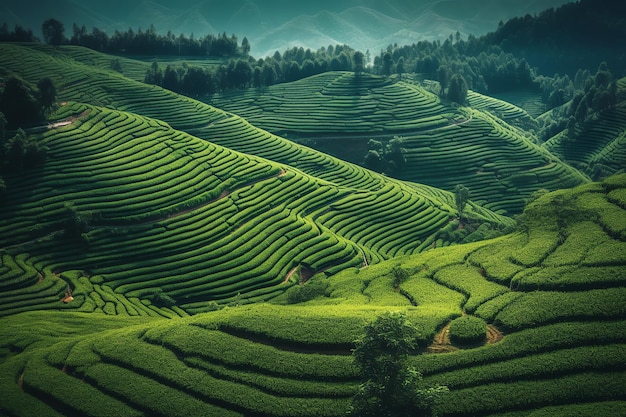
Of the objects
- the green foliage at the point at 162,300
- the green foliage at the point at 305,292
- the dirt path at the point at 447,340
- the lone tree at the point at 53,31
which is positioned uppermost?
the lone tree at the point at 53,31

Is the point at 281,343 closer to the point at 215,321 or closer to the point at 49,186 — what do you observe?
the point at 215,321

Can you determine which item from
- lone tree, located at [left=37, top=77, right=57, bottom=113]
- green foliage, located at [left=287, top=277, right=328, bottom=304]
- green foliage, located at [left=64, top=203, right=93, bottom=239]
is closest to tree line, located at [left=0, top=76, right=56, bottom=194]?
lone tree, located at [left=37, top=77, right=57, bottom=113]

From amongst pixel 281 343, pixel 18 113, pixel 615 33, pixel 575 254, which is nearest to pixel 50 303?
pixel 281 343

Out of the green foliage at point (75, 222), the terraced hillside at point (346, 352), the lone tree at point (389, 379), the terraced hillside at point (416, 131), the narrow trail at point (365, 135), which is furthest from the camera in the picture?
the narrow trail at point (365, 135)

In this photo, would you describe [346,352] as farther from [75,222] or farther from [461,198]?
[461,198]

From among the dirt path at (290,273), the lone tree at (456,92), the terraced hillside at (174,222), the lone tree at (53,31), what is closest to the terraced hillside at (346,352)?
the terraced hillside at (174,222)

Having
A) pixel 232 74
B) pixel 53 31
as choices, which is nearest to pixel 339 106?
pixel 232 74

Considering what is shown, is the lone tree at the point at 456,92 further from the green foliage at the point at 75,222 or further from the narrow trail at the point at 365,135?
the green foliage at the point at 75,222
